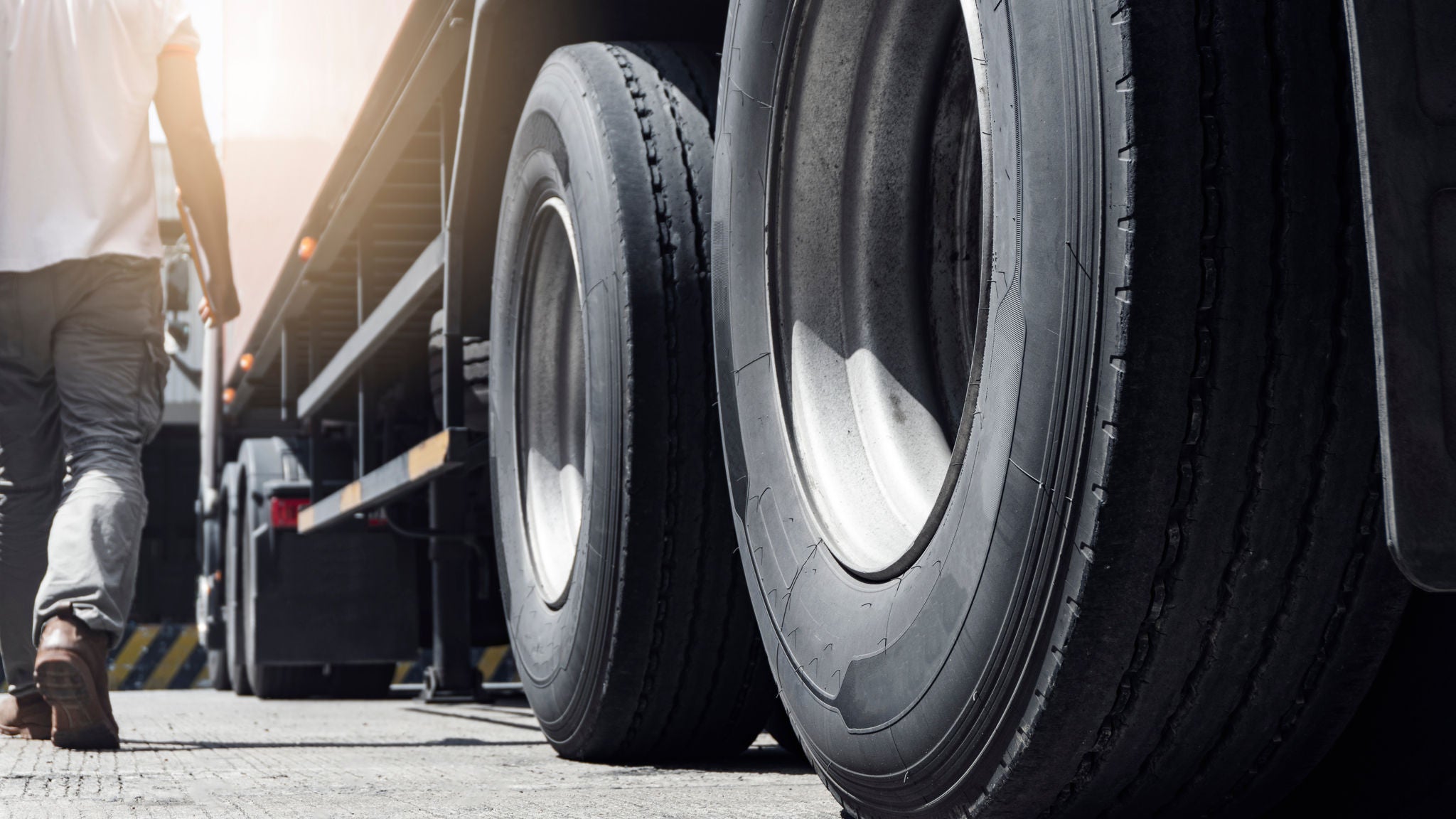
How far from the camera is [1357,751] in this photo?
4.29 ft

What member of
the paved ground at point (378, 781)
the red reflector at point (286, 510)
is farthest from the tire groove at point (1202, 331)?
the red reflector at point (286, 510)

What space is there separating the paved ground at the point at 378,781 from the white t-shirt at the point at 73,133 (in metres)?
0.98

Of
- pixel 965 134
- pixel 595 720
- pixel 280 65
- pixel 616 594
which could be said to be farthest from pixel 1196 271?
pixel 280 65

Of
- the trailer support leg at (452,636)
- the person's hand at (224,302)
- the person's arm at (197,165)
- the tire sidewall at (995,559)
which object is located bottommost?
the trailer support leg at (452,636)

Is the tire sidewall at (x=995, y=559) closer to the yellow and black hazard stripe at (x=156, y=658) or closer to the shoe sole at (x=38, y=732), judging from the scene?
the shoe sole at (x=38, y=732)

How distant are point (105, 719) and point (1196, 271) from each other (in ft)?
7.63

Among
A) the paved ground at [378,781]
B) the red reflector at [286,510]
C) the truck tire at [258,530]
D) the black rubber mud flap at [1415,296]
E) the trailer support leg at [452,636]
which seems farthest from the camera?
the truck tire at [258,530]

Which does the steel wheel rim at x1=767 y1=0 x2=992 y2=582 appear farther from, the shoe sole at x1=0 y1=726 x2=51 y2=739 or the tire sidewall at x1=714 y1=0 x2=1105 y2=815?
the shoe sole at x1=0 y1=726 x2=51 y2=739

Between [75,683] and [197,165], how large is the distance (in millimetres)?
1166

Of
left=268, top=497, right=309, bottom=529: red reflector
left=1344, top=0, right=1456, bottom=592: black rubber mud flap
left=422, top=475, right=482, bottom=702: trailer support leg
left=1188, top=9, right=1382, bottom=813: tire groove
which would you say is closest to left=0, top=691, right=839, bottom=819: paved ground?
left=1188, top=9, right=1382, bottom=813: tire groove

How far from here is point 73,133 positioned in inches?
121

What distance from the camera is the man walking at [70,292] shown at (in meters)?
3.00

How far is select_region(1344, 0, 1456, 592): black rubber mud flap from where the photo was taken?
91 centimetres

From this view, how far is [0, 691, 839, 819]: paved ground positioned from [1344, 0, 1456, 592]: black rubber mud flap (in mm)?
917
